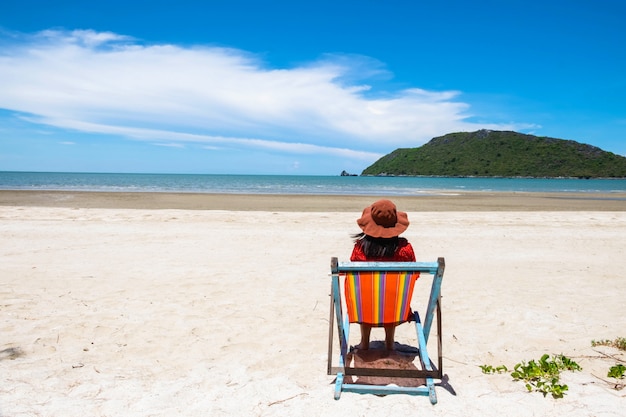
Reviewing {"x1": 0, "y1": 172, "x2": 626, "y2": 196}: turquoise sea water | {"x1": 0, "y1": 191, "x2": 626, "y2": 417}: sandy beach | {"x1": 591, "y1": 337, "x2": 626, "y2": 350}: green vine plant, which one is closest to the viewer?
{"x1": 0, "y1": 191, "x2": 626, "y2": 417}: sandy beach

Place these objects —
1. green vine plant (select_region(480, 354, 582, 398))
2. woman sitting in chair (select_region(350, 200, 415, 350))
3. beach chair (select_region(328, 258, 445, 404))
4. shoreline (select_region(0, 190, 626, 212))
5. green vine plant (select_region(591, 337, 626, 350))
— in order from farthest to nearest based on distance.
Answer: shoreline (select_region(0, 190, 626, 212)) < green vine plant (select_region(591, 337, 626, 350)) < woman sitting in chair (select_region(350, 200, 415, 350)) < green vine plant (select_region(480, 354, 582, 398)) < beach chair (select_region(328, 258, 445, 404))

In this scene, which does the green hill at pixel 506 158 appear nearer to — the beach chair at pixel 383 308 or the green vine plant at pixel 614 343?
the green vine plant at pixel 614 343

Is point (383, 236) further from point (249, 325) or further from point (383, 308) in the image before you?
point (249, 325)

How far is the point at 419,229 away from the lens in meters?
13.7

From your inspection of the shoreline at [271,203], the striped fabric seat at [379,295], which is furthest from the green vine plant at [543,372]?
the shoreline at [271,203]

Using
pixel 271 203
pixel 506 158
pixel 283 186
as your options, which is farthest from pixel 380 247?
pixel 506 158

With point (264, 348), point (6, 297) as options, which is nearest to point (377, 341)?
point (264, 348)

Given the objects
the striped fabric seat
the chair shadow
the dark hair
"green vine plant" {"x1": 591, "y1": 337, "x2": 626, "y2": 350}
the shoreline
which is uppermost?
the dark hair

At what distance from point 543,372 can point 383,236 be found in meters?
1.81

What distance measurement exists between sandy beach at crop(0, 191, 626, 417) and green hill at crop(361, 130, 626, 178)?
133220 mm

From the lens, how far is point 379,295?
3.30m

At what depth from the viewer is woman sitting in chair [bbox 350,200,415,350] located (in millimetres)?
3586

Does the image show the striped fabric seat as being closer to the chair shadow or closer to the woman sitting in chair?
the woman sitting in chair

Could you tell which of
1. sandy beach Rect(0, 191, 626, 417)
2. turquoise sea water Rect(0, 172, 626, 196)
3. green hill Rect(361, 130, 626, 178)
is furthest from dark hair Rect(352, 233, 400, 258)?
green hill Rect(361, 130, 626, 178)
